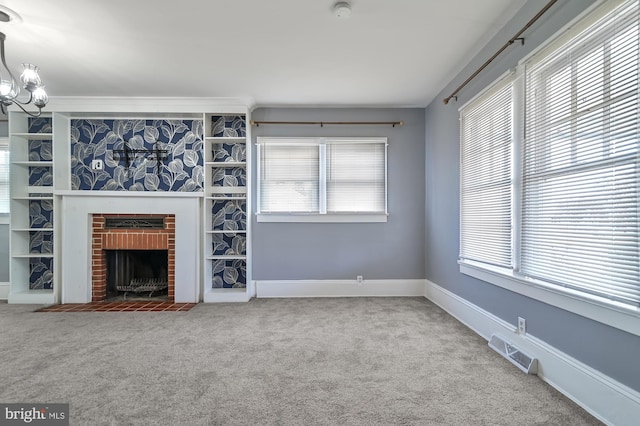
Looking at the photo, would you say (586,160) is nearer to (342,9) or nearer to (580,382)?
(580,382)

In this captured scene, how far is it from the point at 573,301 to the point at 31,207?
6040 millimetres

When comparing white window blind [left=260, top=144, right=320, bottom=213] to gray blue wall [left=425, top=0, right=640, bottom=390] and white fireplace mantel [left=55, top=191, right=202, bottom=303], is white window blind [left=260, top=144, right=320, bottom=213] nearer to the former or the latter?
white fireplace mantel [left=55, top=191, right=202, bottom=303]

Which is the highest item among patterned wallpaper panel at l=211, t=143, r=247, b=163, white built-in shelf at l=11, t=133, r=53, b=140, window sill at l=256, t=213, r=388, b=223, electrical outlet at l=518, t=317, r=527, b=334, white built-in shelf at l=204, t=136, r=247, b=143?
white built-in shelf at l=11, t=133, r=53, b=140

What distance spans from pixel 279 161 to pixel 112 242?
2.49m

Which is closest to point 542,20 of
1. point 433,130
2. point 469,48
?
point 469,48

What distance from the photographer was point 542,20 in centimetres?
199

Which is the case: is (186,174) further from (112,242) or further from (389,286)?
(389,286)

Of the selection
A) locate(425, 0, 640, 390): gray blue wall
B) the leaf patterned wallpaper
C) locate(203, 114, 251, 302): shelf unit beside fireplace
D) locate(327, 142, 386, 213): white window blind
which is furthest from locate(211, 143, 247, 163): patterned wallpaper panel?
locate(425, 0, 640, 390): gray blue wall

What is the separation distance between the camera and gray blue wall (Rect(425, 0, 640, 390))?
1.57m

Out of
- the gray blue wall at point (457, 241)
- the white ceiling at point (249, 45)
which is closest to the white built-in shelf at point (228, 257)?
the white ceiling at point (249, 45)

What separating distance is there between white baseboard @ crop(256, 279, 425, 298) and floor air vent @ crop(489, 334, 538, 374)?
1703 millimetres

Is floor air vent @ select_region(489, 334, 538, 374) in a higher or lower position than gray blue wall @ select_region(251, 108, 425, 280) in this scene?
lower

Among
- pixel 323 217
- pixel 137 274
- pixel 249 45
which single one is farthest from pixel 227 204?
pixel 249 45

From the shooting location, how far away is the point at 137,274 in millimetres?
4211
